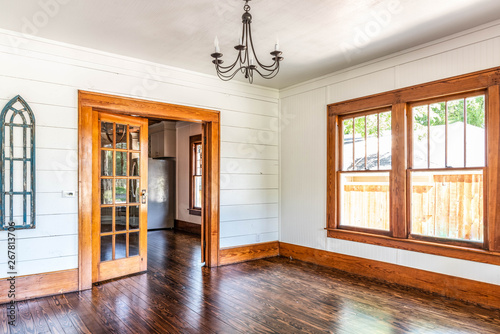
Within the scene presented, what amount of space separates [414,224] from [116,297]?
3.61 metres

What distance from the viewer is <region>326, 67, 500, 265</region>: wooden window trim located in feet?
11.5

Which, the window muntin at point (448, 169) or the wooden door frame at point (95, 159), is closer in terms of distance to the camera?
the window muntin at point (448, 169)

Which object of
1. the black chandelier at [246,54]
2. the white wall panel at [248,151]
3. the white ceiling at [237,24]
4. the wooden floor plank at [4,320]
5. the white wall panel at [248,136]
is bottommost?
the wooden floor plank at [4,320]

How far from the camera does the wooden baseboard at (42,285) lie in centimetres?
355

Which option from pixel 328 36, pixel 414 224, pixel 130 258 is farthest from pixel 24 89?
pixel 414 224

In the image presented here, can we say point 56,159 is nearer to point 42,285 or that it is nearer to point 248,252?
point 42,285

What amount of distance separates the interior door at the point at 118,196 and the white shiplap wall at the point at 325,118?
241 centimetres

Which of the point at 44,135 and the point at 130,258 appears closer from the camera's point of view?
the point at 44,135

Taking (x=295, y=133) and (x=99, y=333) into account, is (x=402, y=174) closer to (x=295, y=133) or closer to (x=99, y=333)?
(x=295, y=133)

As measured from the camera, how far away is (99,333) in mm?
2896

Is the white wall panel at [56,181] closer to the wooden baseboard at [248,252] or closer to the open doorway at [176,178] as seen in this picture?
the wooden baseboard at [248,252]

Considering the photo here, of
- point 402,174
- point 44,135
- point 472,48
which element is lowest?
point 402,174

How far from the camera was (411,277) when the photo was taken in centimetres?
412

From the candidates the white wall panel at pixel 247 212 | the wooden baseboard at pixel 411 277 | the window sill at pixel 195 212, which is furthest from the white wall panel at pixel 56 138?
the window sill at pixel 195 212
